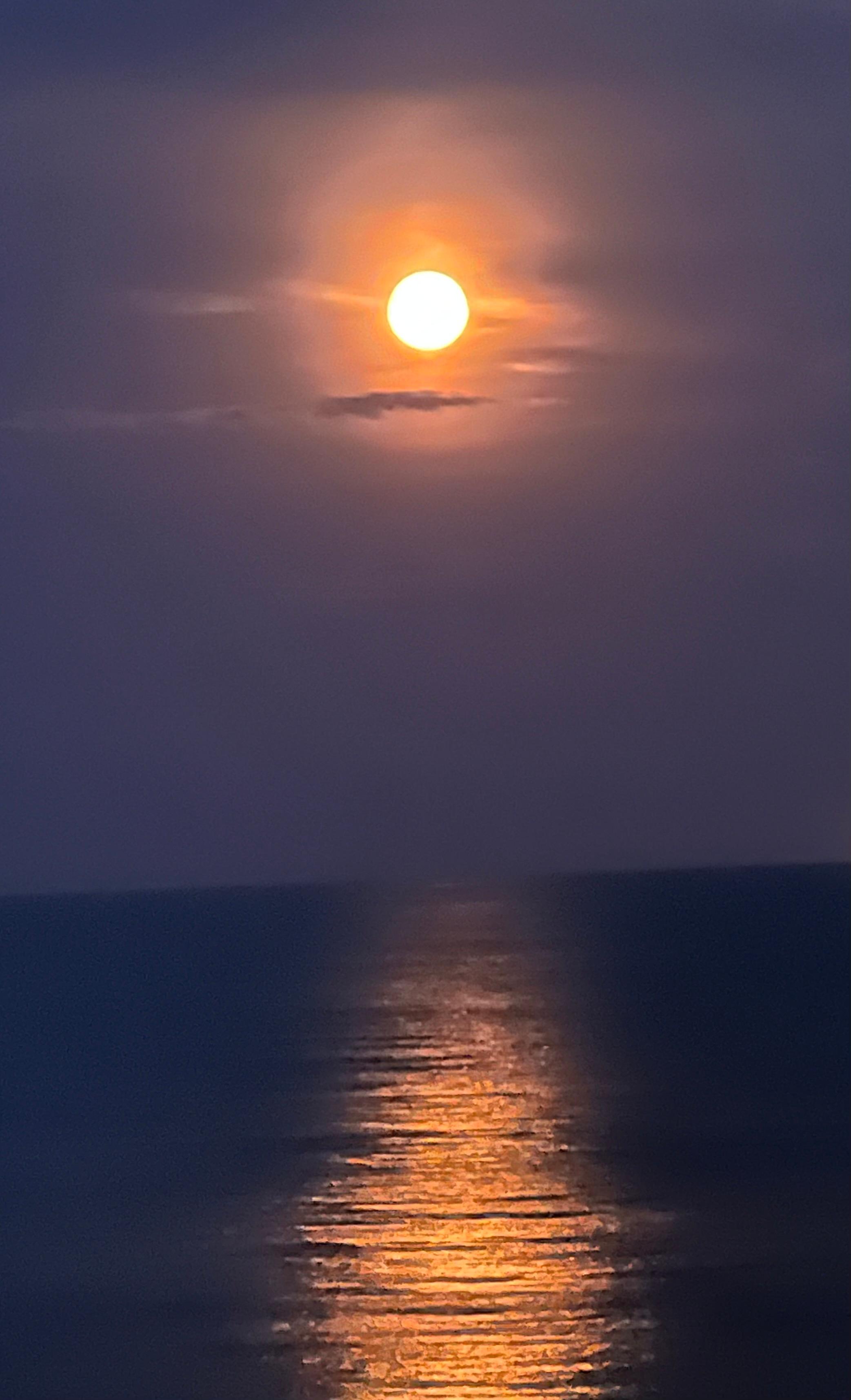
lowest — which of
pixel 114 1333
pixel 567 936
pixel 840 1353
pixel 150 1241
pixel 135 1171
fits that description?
pixel 840 1353

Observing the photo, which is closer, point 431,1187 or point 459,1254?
point 459,1254

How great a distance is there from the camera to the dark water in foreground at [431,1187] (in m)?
17.3

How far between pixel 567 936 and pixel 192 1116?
45.5 meters

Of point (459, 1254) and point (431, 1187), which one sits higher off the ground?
point (431, 1187)

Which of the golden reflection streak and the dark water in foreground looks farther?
the dark water in foreground

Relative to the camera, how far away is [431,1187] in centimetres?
2405

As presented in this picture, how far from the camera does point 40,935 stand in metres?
88.8

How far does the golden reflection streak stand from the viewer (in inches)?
651

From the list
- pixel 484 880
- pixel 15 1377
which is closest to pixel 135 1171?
pixel 15 1377

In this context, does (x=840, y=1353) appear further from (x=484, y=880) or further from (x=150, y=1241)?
(x=484, y=880)

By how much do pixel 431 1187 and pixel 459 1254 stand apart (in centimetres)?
364

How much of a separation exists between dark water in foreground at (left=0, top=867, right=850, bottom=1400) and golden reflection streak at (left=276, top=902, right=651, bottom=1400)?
6 cm

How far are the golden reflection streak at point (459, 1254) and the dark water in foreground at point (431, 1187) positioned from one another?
0.19 ft

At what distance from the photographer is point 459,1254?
67.1 feet
